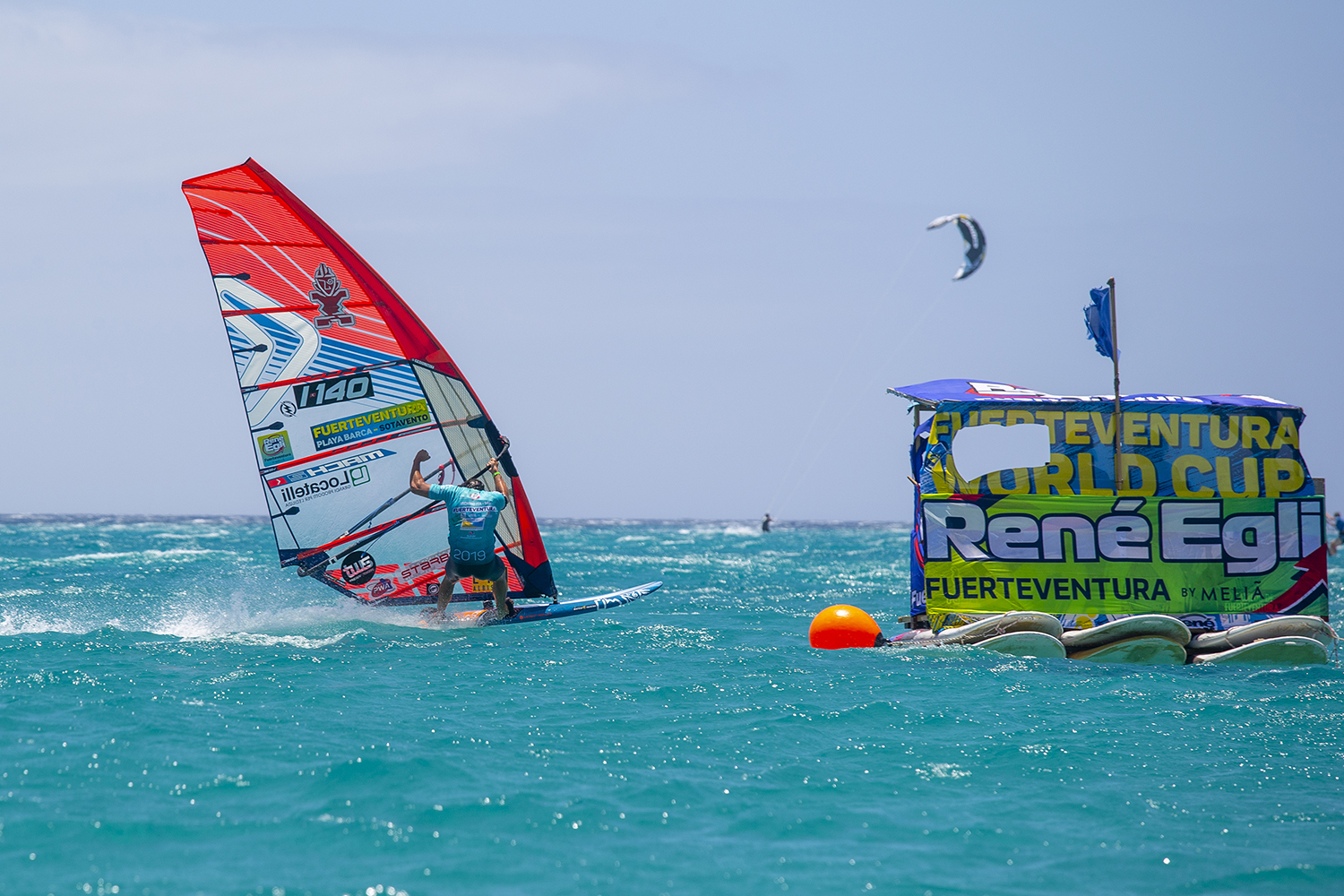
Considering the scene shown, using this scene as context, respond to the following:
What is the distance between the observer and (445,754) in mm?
6668

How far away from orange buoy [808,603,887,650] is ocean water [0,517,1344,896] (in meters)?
0.35

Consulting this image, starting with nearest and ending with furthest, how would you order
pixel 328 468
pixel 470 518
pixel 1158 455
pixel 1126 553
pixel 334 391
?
pixel 1126 553 < pixel 1158 455 < pixel 470 518 < pixel 334 391 < pixel 328 468

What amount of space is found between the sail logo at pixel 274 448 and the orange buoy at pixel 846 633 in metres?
5.75

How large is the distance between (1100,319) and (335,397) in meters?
7.92

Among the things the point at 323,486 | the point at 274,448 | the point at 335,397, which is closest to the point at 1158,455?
the point at 335,397

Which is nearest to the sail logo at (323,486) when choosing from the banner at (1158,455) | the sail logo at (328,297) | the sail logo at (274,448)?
the sail logo at (274,448)

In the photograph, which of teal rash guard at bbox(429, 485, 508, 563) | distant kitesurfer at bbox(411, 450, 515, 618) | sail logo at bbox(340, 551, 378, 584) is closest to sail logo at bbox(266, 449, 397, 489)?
distant kitesurfer at bbox(411, 450, 515, 618)

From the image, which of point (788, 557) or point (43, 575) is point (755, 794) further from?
point (788, 557)

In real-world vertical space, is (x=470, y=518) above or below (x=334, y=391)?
below

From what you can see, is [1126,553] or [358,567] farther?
[358,567]

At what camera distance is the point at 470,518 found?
37.8 ft

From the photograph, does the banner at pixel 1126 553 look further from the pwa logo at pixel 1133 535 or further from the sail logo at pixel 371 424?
the sail logo at pixel 371 424

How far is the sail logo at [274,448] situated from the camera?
1159 cm

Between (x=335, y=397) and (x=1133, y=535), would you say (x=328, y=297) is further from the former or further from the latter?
(x=1133, y=535)
